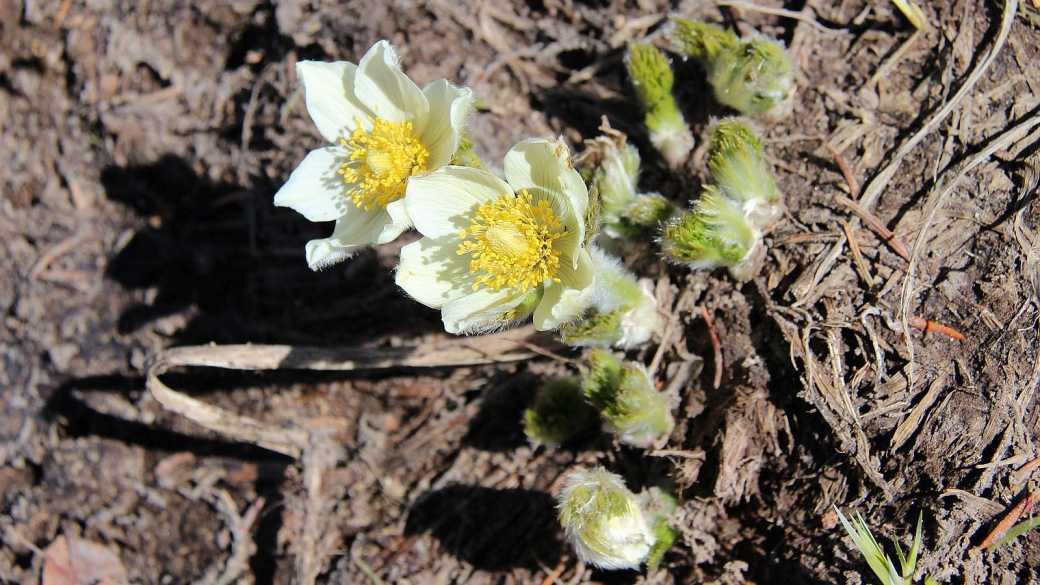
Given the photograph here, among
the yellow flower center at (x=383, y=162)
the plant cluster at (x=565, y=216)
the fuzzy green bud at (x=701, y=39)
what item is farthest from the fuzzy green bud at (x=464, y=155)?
the fuzzy green bud at (x=701, y=39)

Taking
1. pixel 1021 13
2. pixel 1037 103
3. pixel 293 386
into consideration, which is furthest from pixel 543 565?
pixel 1021 13

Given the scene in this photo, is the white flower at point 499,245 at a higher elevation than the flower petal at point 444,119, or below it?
below

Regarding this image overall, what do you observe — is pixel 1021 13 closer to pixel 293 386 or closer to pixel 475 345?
pixel 475 345

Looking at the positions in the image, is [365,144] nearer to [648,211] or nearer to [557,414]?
[648,211]

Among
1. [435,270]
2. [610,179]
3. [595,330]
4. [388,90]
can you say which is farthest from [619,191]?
[388,90]

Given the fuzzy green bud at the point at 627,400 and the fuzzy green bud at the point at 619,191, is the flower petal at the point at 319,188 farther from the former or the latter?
the fuzzy green bud at the point at 627,400

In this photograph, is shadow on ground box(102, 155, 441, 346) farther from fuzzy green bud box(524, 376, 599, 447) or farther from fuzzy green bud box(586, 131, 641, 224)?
fuzzy green bud box(586, 131, 641, 224)

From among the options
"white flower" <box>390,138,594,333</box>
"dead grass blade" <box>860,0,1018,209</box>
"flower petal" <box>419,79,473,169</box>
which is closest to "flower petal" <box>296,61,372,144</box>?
"flower petal" <box>419,79,473,169</box>
